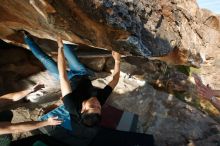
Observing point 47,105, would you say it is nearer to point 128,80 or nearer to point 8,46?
Result: point 8,46

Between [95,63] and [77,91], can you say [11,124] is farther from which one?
[95,63]

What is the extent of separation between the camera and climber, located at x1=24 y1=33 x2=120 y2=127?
16.0 ft

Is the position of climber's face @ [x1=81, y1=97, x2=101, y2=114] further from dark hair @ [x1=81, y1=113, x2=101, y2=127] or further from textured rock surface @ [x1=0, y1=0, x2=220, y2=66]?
textured rock surface @ [x1=0, y1=0, x2=220, y2=66]

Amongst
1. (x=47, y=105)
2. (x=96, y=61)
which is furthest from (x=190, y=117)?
(x=47, y=105)

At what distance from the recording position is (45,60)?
5730mm

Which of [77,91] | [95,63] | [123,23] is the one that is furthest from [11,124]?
[95,63]

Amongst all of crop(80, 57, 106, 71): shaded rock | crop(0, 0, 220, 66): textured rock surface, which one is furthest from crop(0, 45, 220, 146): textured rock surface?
crop(0, 0, 220, 66): textured rock surface

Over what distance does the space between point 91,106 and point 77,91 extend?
0.47m

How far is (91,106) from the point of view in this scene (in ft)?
16.2

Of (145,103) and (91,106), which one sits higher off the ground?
(91,106)

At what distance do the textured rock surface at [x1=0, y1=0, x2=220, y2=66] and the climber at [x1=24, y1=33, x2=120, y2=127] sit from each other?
0.44 meters

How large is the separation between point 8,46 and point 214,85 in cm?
709

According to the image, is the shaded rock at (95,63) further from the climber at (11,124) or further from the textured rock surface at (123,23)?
the climber at (11,124)

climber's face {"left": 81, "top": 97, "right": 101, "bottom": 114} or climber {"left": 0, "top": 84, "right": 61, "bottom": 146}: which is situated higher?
climber's face {"left": 81, "top": 97, "right": 101, "bottom": 114}
